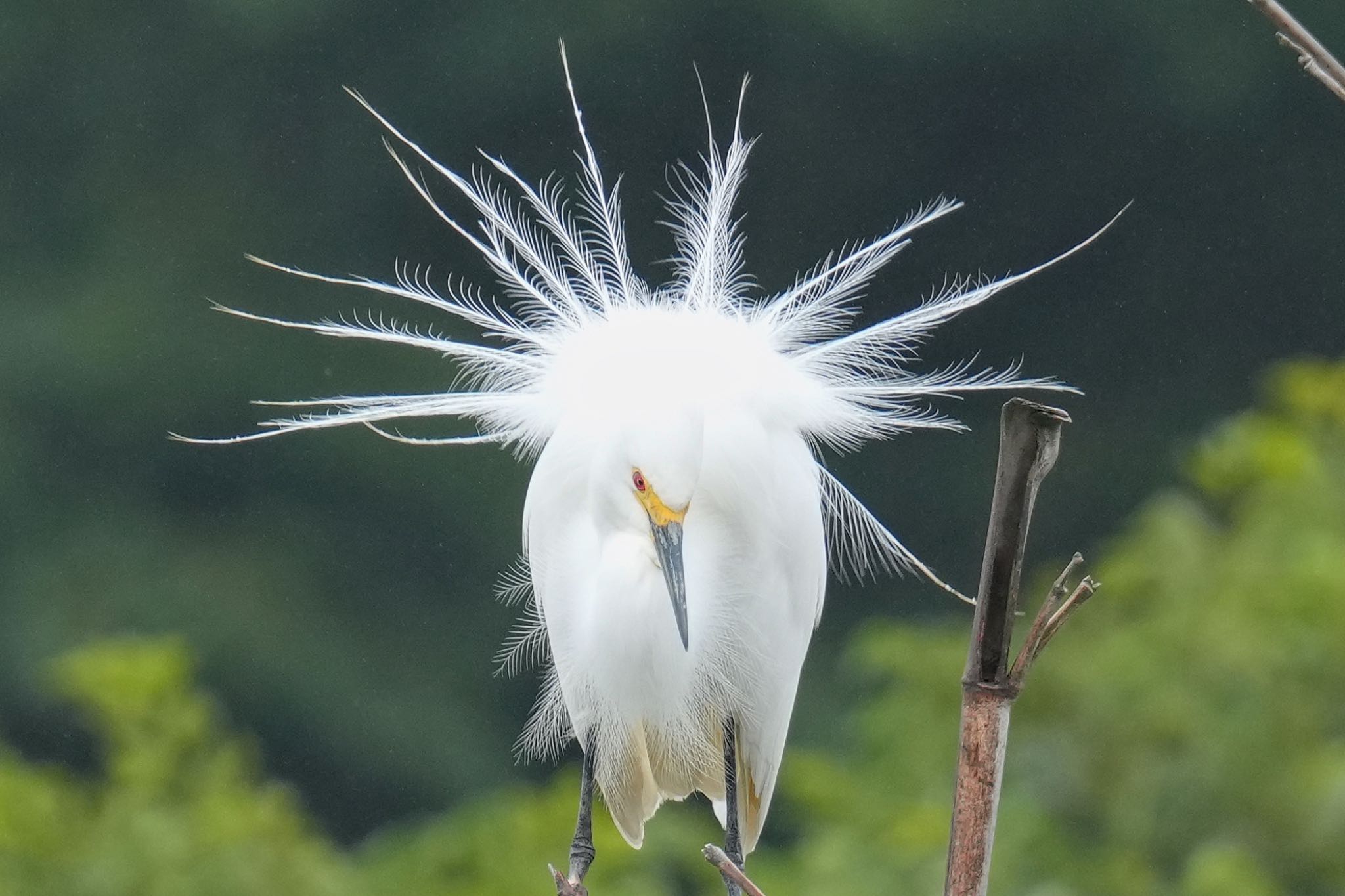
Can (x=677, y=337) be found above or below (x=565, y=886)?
above

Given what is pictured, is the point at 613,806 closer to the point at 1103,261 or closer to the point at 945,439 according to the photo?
the point at 945,439

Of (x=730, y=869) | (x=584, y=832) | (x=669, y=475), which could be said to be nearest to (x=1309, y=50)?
(x=730, y=869)

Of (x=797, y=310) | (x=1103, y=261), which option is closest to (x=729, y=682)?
(x=797, y=310)

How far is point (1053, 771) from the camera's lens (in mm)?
3523

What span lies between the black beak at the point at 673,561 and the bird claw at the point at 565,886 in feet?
0.83

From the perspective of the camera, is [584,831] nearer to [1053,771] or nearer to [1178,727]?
[1178,727]

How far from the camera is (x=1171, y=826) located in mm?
3254

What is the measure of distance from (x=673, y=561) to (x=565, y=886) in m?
0.32

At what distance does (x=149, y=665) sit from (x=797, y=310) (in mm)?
2307

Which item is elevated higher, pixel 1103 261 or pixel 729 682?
pixel 1103 261

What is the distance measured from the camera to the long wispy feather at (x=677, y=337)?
199 cm

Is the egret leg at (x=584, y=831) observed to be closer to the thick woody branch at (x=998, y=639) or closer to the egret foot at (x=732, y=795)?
the egret foot at (x=732, y=795)

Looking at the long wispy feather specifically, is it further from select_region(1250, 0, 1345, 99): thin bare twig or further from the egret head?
select_region(1250, 0, 1345, 99): thin bare twig

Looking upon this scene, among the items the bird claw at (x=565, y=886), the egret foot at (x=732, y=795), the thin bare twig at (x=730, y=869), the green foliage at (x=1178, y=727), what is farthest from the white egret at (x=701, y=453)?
the green foliage at (x=1178, y=727)
